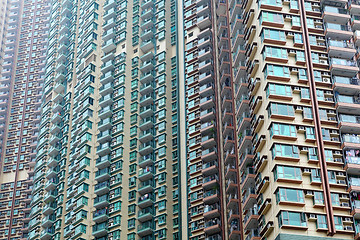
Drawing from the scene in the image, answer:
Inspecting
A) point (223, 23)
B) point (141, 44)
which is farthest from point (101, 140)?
point (223, 23)

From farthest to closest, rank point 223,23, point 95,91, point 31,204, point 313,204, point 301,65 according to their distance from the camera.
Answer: point 31,204 → point 95,91 → point 223,23 → point 301,65 → point 313,204

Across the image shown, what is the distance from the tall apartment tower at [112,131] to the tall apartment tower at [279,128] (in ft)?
19.3

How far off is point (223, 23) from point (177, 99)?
41.3 feet

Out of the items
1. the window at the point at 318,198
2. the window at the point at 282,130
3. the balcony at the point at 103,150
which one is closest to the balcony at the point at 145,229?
the balcony at the point at 103,150

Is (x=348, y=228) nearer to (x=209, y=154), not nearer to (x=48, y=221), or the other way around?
(x=209, y=154)

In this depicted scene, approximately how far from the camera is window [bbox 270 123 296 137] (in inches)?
2452

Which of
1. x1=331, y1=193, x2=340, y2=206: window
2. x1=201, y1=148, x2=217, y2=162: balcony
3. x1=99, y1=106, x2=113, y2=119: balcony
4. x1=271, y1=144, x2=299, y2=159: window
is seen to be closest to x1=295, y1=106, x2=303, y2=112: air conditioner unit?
x1=271, y1=144, x2=299, y2=159: window

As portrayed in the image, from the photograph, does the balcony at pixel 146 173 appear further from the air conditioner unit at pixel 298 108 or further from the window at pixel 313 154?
the window at pixel 313 154

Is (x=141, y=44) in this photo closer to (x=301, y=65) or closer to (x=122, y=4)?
(x=122, y=4)

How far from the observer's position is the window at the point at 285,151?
60906 millimetres

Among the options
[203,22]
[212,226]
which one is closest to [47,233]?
[212,226]

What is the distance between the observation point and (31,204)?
10769 cm

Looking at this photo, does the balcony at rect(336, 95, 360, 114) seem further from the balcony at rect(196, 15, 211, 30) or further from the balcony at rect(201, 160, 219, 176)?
the balcony at rect(196, 15, 211, 30)

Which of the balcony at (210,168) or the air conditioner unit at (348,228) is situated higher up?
the balcony at (210,168)
